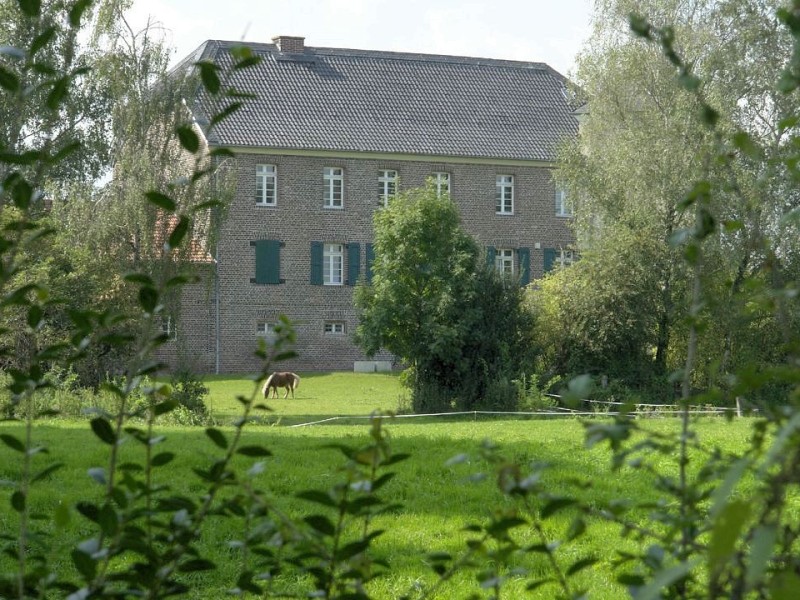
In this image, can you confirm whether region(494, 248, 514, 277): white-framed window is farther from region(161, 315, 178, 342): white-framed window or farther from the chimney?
region(161, 315, 178, 342): white-framed window

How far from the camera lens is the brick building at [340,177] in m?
36.6

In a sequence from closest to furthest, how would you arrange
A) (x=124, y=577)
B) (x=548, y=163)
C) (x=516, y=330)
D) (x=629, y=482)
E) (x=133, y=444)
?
(x=124, y=577) < (x=629, y=482) < (x=133, y=444) < (x=516, y=330) < (x=548, y=163)

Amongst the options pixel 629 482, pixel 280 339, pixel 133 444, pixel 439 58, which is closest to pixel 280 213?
pixel 439 58

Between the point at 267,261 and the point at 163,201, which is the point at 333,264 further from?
the point at 163,201

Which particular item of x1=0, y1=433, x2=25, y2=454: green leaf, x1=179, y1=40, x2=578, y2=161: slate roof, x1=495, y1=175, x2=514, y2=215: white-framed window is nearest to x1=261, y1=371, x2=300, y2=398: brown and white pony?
x1=179, y1=40, x2=578, y2=161: slate roof

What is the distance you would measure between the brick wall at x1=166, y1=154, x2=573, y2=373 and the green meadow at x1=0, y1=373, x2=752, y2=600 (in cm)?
2013

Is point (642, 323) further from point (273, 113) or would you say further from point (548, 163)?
point (273, 113)

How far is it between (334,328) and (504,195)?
22.8 ft

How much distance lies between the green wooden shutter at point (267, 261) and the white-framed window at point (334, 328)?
2.16 m

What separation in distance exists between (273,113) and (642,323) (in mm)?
14854

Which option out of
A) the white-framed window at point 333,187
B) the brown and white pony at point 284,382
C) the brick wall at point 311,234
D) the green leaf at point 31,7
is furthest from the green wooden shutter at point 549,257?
the green leaf at point 31,7

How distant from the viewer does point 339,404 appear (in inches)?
1103

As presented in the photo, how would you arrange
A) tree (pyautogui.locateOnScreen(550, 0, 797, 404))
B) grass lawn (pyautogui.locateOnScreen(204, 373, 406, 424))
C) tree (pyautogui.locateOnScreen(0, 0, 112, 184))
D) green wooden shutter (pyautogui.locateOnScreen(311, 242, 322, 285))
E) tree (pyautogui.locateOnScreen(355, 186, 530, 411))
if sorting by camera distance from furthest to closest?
green wooden shutter (pyautogui.locateOnScreen(311, 242, 322, 285)), tree (pyautogui.locateOnScreen(550, 0, 797, 404)), tree (pyautogui.locateOnScreen(355, 186, 530, 411)), grass lawn (pyautogui.locateOnScreen(204, 373, 406, 424)), tree (pyautogui.locateOnScreen(0, 0, 112, 184))

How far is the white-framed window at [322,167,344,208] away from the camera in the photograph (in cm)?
3769
